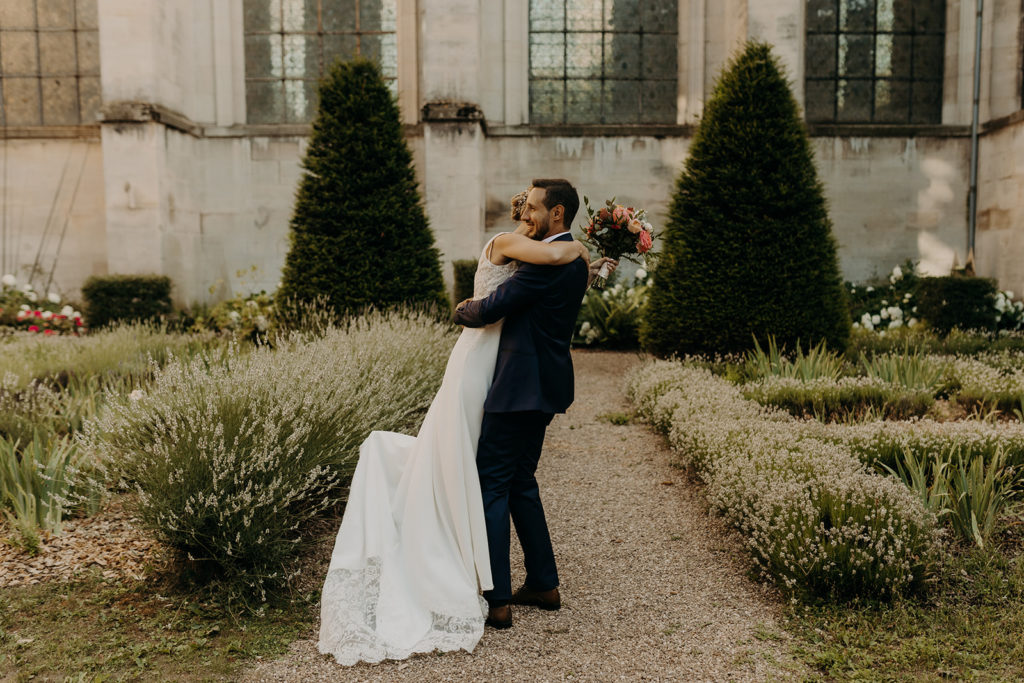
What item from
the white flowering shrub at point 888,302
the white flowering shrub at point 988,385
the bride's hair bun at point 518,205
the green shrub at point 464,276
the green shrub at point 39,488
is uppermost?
the bride's hair bun at point 518,205

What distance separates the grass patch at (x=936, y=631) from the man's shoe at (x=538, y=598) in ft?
3.37

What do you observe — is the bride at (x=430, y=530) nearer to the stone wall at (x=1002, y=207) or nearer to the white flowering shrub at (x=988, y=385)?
the white flowering shrub at (x=988, y=385)

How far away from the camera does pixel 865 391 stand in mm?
6332

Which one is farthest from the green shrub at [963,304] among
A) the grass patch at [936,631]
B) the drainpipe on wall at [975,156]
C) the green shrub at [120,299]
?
the green shrub at [120,299]

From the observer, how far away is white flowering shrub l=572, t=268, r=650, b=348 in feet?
34.2

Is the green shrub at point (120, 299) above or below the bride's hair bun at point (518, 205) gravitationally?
below

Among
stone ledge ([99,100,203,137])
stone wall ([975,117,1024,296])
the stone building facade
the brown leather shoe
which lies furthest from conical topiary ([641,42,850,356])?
stone ledge ([99,100,203,137])

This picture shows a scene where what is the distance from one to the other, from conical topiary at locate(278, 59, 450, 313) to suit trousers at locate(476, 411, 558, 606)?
5389mm

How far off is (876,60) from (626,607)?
12363 mm

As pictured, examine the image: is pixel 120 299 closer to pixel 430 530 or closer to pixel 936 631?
pixel 430 530

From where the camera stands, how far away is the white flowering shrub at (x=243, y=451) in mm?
3541

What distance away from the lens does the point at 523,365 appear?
10.8 feet

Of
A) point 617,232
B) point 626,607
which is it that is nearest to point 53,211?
point 617,232

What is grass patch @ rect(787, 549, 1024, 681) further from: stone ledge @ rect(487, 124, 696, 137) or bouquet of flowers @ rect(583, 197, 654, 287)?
stone ledge @ rect(487, 124, 696, 137)
